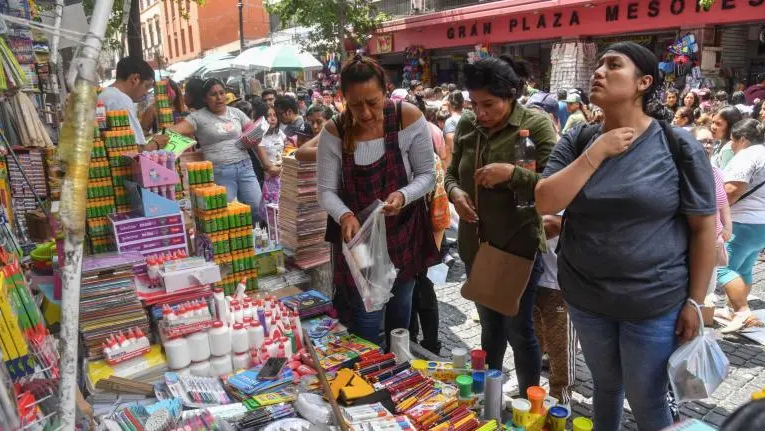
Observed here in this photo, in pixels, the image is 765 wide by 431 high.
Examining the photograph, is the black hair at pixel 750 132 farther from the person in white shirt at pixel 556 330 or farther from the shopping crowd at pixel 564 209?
the person in white shirt at pixel 556 330

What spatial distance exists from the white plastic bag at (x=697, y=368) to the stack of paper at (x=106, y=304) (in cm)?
235

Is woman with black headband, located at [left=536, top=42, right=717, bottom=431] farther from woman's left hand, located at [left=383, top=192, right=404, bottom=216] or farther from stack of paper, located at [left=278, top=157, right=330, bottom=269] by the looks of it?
stack of paper, located at [left=278, top=157, right=330, bottom=269]

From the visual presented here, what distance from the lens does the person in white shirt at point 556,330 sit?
301 cm

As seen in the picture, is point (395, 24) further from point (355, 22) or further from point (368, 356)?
point (368, 356)

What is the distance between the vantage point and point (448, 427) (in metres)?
2.00

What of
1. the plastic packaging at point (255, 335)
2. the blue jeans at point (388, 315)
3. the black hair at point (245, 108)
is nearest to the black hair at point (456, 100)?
the black hair at point (245, 108)

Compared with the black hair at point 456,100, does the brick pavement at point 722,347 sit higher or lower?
lower

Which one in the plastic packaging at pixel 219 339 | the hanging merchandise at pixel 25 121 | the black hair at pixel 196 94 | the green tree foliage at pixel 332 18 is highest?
the green tree foliage at pixel 332 18

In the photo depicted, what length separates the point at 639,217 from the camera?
1798mm

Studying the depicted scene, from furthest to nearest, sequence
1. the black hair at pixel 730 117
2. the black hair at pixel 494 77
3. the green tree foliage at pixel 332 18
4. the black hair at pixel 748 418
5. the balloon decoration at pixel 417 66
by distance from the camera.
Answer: the balloon decoration at pixel 417 66, the green tree foliage at pixel 332 18, the black hair at pixel 730 117, the black hair at pixel 494 77, the black hair at pixel 748 418

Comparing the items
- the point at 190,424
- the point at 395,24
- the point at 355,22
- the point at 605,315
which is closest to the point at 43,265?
the point at 190,424

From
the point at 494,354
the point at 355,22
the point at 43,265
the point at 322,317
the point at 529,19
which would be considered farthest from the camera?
the point at 355,22

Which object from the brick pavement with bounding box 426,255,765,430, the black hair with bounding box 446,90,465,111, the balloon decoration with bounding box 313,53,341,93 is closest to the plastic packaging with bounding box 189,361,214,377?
the brick pavement with bounding box 426,255,765,430

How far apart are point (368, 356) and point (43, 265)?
7.71ft
